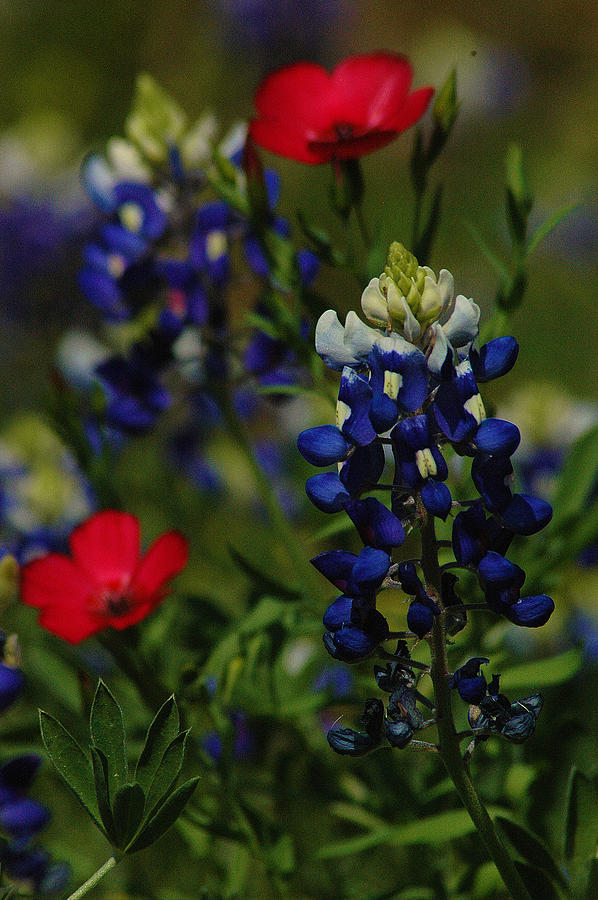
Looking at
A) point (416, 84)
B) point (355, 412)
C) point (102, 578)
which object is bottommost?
point (416, 84)

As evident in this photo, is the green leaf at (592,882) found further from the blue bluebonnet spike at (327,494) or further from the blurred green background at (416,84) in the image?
the blurred green background at (416,84)

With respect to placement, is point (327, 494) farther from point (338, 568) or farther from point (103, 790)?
point (103, 790)

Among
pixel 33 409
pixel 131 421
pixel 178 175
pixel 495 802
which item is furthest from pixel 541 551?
pixel 33 409

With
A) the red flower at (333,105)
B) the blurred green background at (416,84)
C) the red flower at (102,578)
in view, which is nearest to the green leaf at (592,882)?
the red flower at (102,578)

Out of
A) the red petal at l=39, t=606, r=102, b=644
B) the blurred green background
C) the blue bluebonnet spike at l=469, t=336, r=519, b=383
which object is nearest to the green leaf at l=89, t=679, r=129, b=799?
the red petal at l=39, t=606, r=102, b=644

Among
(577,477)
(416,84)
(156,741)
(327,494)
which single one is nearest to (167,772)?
(156,741)

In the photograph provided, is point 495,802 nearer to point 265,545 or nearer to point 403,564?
point 403,564

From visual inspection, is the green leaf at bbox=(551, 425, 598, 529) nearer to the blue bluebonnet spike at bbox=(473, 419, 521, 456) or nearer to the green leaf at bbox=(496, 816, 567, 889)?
the green leaf at bbox=(496, 816, 567, 889)
